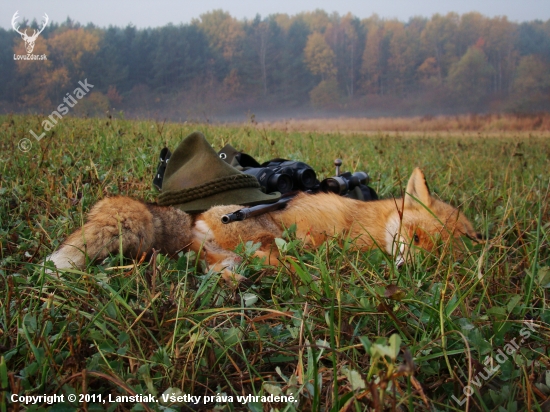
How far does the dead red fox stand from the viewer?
270 centimetres

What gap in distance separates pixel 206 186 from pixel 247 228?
527mm

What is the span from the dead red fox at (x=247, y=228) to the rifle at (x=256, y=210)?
67 mm

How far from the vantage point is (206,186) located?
3.49m

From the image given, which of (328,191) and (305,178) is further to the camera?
(305,178)

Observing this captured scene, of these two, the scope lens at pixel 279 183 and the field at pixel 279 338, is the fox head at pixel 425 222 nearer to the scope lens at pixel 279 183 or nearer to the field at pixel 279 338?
the field at pixel 279 338

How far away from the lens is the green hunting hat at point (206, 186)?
3475 millimetres

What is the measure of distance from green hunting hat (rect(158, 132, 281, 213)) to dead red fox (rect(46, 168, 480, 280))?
0.14 m

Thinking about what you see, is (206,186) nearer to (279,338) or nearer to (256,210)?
(256,210)

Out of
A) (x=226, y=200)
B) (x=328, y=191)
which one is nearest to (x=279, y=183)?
(x=328, y=191)

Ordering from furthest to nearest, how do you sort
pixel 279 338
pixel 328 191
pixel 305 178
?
pixel 305 178
pixel 328 191
pixel 279 338

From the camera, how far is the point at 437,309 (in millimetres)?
2066

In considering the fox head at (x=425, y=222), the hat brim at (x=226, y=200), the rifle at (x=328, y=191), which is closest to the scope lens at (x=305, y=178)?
the rifle at (x=328, y=191)

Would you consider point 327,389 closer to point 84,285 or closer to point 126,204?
point 84,285

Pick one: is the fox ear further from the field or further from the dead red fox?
the field
